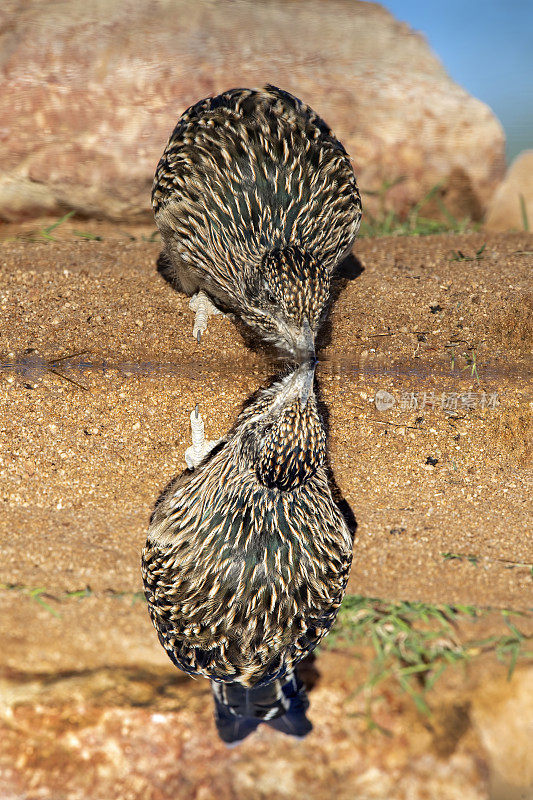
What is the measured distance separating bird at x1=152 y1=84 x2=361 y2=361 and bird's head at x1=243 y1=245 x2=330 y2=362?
0.04 feet

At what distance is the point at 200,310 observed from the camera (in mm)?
3250

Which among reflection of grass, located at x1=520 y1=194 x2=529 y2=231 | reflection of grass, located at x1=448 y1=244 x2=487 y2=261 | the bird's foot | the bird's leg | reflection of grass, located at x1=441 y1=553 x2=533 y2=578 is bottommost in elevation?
reflection of grass, located at x1=441 y1=553 x2=533 y2=578

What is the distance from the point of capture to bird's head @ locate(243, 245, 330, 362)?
8.66 ft

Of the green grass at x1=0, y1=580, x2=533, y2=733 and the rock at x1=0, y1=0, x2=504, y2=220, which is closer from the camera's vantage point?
the rock at x1=0, y1=0, x2=504, y2=220

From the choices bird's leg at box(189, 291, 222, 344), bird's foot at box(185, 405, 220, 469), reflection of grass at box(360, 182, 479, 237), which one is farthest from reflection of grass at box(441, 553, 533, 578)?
reflection of grass at box(360, 182, 479, 237)

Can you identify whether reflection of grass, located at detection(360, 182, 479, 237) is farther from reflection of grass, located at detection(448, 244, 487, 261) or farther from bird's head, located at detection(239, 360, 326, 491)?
bird's head, located at detection(239, 360, 326, 491)

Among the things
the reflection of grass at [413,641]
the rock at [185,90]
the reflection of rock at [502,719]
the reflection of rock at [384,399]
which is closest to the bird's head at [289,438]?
the reflection of rock at [384,399]

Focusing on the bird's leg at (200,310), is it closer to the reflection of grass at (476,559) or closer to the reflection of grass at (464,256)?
the reflection of grass at (464,256)

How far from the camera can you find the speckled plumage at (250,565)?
2.82 metres

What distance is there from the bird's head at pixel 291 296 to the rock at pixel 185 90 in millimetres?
1798

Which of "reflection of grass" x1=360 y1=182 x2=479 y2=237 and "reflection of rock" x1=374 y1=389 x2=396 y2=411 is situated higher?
"reflection of grass" x1=360 y1=182 x2=479 y2=237

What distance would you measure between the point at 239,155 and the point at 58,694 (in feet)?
12.3

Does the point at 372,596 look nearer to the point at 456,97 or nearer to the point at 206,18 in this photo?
the point at 456,97

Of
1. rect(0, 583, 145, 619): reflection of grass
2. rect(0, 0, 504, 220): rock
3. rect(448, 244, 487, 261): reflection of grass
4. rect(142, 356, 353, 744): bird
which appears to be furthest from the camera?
rect(0, 583, 145, 619): reflection of grass
